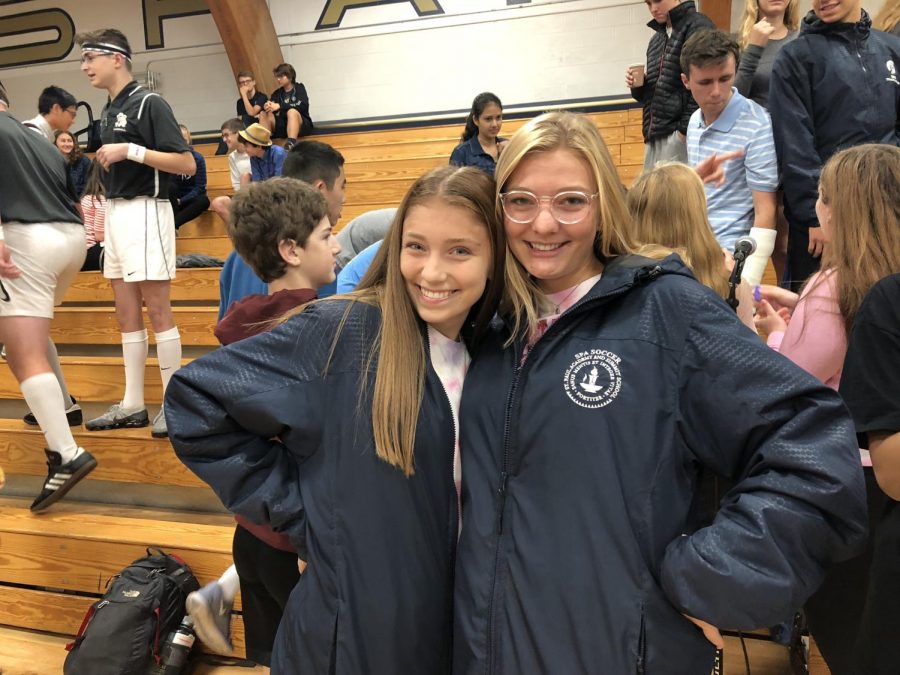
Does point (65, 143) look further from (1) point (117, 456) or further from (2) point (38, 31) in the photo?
(2) point (38, 31)

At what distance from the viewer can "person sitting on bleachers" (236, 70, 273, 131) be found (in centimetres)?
760

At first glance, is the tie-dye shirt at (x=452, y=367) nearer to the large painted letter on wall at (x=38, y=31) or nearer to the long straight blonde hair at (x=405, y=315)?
the long straight blonde hair at (x=405, y=315)

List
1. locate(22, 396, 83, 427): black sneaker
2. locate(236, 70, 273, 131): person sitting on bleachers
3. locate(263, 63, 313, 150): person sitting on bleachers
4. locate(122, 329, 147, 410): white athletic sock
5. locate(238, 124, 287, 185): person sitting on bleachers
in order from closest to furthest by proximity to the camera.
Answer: locate(122, 329, 147, 410): white athletic sock < locate(22, 396, 83, 427): black sneaker < locate(238, 124, 287, 185): person sitting on bleachers < locate(263, 63, 313, 150): person sitting on bleachers < locate(236, 70, 273, 131): person sitting on bleachers

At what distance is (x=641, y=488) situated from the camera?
919 mm

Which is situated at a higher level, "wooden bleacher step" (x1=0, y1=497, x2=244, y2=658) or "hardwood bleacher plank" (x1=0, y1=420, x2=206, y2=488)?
"hardwood bleacher plank" (x1=0, y1=420, x2=206, y2=488)

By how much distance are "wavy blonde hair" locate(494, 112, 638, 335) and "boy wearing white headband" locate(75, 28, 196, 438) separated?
2126mm

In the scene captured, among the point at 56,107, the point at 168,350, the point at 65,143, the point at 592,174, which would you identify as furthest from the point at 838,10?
the point at 65,143

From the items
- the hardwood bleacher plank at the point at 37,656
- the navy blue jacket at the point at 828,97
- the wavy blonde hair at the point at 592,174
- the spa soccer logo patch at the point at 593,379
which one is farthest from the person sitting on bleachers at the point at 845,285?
the hardwood bleacher plank at the point at 37,656

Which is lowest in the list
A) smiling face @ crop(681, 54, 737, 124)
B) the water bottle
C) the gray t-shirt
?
the water bottle

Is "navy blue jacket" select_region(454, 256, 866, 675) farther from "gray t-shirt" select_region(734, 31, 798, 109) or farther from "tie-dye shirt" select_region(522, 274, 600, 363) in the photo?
"gray t-shirt" select_region(734, 31, 798, 109)

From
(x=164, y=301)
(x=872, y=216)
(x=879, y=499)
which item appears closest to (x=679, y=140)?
(x=872, y=216)

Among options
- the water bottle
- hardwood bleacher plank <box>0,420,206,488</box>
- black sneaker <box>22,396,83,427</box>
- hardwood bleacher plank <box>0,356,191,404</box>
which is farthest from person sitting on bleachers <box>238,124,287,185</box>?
the water bottle

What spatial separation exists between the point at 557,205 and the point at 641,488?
0.44 m

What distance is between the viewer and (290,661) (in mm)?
1099
